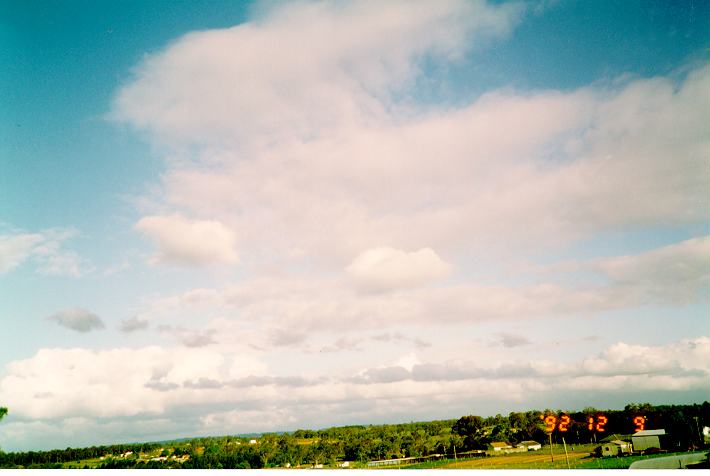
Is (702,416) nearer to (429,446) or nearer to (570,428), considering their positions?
(570,428)

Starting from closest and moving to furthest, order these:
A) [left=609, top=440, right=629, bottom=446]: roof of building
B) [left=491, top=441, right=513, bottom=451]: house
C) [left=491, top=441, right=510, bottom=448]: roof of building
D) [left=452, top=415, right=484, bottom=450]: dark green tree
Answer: [left=609, top=440, right=629, bottom=446]: roof of building → [left=491, top=441, right=513, bottom=451]: house → [left=491, top=441, right=510, bottom=448]: roof of building → [left=452, top=415, right=484, bottom=450]: dark green tree

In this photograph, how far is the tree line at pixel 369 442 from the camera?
70.6ft

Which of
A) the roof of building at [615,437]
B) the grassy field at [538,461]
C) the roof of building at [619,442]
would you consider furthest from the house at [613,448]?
the grassy field at [538,461]

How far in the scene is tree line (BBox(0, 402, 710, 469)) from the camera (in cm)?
2152

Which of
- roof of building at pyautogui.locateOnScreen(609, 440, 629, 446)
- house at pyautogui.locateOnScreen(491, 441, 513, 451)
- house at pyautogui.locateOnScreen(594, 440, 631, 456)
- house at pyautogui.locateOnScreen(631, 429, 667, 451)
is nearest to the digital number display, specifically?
house at pyautogui.locateOnScreen(631, 429, 667, 451)

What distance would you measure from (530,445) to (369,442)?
10.1 meters

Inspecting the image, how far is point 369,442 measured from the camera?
28844 mm

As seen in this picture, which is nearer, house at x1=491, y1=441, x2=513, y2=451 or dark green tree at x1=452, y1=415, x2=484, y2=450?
house at x1=491, y1=441, x2=513, y2=451

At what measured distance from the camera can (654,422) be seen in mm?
22719

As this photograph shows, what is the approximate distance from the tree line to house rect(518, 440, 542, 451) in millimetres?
385

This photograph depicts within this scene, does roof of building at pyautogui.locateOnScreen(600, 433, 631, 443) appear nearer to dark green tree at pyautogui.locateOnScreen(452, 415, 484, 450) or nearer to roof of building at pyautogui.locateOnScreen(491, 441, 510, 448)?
roof of building at pyautogui.locateOnScreen(491, 441, 510, 448)

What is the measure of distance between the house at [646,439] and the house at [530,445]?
18.1ft

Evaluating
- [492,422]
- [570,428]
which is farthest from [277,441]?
[570,428]
